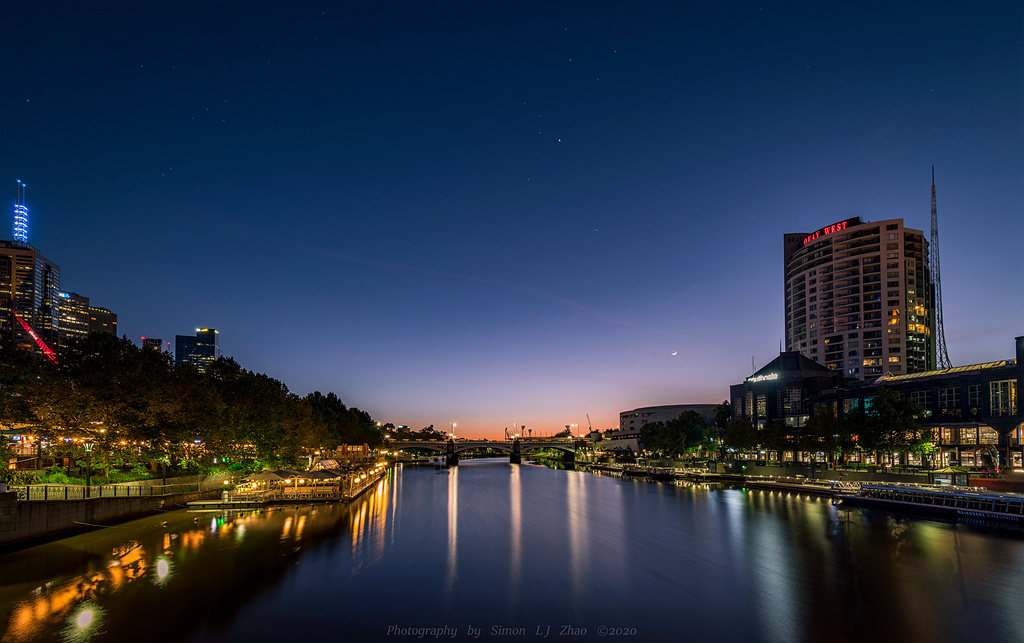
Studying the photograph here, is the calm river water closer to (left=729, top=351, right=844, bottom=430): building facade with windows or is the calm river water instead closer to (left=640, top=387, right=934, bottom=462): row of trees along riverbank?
(left=640, top=387, right=934, bottom=462): row of trees along riverbank

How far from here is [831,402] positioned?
120 metres

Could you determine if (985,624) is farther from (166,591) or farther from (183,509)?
(183,509)

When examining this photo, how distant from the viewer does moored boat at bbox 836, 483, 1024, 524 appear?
185 feet

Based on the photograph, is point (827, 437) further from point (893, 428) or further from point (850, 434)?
point (893, 428)

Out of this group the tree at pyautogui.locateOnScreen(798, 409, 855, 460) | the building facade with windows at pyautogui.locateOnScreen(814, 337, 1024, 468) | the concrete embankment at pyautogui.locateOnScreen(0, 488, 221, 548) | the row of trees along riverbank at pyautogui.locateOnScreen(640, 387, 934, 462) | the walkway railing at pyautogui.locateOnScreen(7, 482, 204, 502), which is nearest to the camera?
the concrete embankment at pyautogui.locateOnScreen(0, 488, 221, 548)

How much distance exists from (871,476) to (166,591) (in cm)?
8822

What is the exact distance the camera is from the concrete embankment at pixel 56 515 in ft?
122

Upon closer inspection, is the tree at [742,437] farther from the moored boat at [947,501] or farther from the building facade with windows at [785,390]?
the moored boat at [947,501]

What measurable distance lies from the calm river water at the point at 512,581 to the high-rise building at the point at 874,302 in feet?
468

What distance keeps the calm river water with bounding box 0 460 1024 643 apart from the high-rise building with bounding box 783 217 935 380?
14258 cm

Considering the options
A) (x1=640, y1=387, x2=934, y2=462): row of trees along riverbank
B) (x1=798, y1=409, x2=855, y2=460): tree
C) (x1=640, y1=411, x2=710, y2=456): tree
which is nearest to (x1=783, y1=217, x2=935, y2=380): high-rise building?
(x1=640, y1=411, x2=710, y2=456): tree

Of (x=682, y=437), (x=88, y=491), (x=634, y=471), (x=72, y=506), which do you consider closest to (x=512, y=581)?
(x=72, y=506)

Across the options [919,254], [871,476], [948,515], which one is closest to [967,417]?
[871,476]

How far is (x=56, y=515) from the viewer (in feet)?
136
